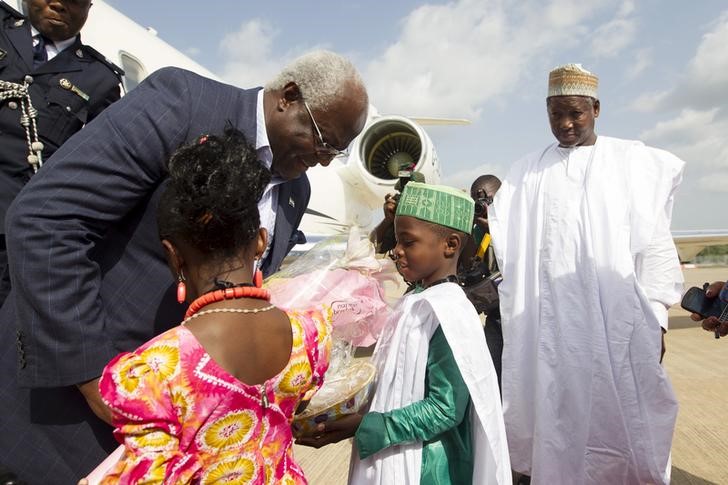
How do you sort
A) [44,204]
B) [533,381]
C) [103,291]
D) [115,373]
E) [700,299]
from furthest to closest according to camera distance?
[533,381] < [700,299] < [103,291] < [44,204] < [115,373]

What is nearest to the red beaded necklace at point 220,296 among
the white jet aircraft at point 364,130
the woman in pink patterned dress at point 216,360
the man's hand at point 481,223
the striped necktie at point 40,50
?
the woman in pink patterned dress at point 216,360

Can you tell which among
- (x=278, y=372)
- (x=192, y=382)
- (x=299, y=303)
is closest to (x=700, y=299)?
(x=299, y=303)

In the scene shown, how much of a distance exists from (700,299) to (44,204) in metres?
2.77

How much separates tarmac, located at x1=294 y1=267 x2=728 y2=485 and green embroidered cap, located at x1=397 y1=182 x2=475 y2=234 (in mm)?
2069

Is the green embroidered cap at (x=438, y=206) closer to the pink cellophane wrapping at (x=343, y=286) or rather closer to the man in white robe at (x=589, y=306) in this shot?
the pink cellophane wrapping at (x=343, y=286)

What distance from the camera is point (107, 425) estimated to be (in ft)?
4.79

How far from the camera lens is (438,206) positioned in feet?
6.83

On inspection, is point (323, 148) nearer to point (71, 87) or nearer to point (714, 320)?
point (71, 87)

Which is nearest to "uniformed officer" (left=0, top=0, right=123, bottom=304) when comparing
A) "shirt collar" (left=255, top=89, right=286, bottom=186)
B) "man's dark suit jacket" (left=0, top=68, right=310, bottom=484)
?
"man's dark suit jacket" (left=0, top=68, right=310, bottom=484)

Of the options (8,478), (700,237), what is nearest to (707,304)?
(8,478)

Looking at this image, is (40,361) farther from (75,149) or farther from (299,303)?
(299,303)

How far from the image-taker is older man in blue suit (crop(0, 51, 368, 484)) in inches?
49.7

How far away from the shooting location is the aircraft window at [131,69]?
7012 mm

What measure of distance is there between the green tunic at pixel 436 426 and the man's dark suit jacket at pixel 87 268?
71 centimetres
